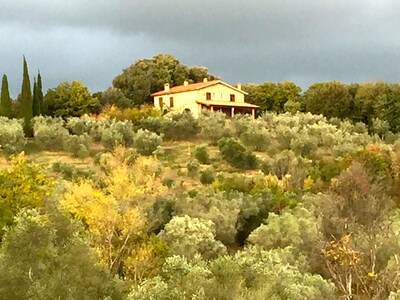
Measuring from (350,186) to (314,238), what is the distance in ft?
9.24

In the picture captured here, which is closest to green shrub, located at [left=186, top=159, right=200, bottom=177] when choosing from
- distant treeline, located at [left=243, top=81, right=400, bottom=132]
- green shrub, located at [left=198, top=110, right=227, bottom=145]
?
A: green shrub, located at [left=198, top=110, right=227, bottom=145]

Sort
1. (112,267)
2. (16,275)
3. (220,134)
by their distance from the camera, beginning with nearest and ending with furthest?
(16,275) < (112,267) < (220,134)

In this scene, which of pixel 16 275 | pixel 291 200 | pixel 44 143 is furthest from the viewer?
pixel 44 143

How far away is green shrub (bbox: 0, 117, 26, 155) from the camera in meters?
45.5

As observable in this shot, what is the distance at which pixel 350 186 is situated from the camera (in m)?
22.8

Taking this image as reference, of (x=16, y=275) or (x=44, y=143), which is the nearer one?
(x=16, y=275)

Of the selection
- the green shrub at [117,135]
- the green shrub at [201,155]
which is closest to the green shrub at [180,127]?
the green shrub at [117,135]

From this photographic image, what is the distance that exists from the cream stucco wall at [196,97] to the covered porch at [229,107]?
1.89ft

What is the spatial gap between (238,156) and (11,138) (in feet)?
53.2

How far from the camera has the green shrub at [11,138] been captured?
1791 inches

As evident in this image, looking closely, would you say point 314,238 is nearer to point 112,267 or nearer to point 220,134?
point 112,267

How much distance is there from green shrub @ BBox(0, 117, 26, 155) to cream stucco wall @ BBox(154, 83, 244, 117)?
1969cm

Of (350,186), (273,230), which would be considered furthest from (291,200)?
(350,186)

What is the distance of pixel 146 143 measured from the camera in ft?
162
